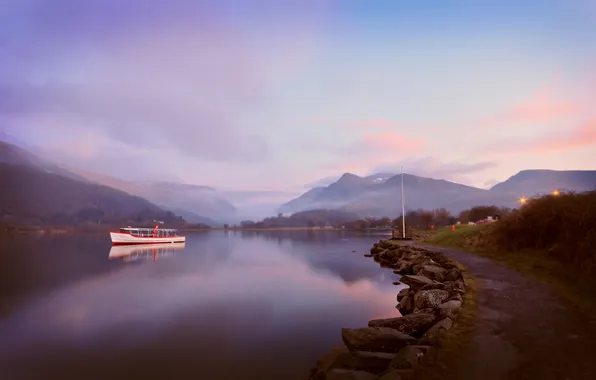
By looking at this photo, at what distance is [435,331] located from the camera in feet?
33.6

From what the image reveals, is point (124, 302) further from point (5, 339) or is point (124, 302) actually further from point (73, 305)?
point (5, 339)

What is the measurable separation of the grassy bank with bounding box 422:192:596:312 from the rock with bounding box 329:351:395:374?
817 cm

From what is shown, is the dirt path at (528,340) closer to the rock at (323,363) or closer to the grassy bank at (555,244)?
the grassy bank at (555,244)

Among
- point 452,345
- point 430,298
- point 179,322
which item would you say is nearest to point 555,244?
point 430,298

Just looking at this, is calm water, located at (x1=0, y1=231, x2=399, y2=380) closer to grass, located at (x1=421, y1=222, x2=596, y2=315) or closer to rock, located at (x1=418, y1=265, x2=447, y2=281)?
rock, located at (x1=418, y1=265, x2=447, y2=281)

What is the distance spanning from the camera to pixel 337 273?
3784 centimetres

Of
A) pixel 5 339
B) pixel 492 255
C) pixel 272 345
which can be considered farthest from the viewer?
pixel 492 255

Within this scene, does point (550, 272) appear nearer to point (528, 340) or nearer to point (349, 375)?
point (528, 340)

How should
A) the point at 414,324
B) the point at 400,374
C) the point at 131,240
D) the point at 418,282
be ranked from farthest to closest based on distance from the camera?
1. the point at 131,240
2. the point at 418,282
3. the point at 414,324
4. the point at 400,374

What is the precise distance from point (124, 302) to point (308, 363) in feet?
55.7

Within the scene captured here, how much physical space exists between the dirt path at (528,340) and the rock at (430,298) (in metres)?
1.54

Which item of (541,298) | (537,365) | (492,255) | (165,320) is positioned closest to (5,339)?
(165,320)

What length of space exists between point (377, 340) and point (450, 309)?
350 cm

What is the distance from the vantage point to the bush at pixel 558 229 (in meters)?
16.5
